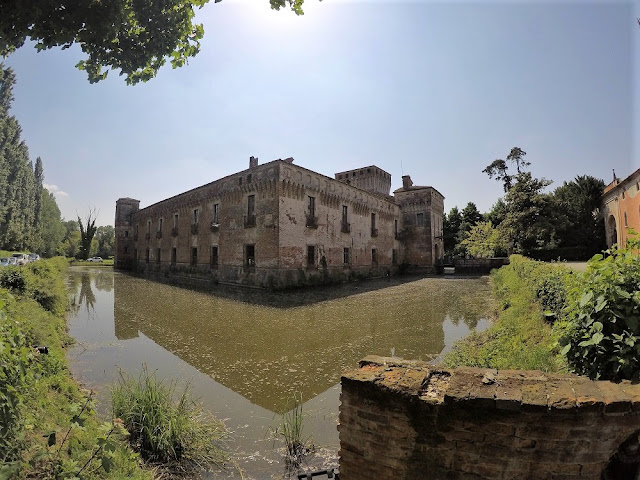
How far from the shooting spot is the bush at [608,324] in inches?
94.0

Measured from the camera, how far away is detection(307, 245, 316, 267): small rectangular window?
20.0 metres

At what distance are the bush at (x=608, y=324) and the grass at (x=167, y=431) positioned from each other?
3819 millimetres

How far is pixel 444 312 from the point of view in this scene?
11.6m

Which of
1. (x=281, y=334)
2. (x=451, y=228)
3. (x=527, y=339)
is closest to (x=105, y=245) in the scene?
(x=451, y=228)

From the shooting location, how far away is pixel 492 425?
214 centimetres

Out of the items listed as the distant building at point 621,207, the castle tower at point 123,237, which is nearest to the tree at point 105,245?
the castle tower at point 123,237

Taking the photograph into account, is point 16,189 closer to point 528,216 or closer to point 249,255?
point 249,255

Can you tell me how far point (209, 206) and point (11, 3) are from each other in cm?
2201

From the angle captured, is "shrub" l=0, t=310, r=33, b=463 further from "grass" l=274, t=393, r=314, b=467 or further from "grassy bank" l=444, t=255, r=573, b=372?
"grassy bank" l=444, t=255, r=573, b=372

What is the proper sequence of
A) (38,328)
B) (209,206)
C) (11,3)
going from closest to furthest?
1. (11,3)
2. (38,328)
3. (209,206)

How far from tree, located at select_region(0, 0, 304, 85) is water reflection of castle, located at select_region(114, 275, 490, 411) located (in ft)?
17.4

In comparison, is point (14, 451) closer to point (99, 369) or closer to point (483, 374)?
point (483, 374)

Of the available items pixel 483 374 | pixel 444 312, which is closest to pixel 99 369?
pixel 483 374

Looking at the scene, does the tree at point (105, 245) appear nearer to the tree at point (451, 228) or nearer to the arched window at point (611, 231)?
the tree at point (451, 228)
